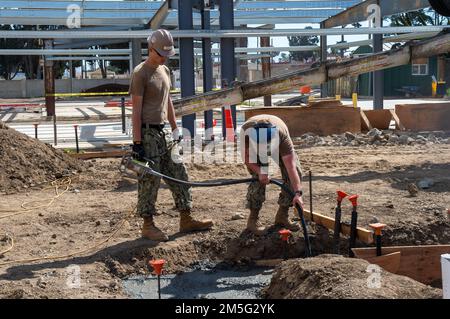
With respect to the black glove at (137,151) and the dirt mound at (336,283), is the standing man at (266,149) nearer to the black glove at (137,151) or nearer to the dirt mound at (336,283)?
the dirt mound at (336,283)

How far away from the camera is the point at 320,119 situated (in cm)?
1327

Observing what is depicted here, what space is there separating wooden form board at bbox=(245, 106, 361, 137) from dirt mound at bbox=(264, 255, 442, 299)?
27.7 ft

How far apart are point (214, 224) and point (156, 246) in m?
0.85

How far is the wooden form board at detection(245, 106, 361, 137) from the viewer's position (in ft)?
43.2

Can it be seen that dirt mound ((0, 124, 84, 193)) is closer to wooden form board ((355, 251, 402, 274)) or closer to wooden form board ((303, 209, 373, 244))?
wooden form board ((303, 209, 373, 244))

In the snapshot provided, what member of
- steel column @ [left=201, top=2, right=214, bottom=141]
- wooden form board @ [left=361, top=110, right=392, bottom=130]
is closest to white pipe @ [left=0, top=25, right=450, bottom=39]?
steel column @ [left=201, top=2, right=214, bottom=141]

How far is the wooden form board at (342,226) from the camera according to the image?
5549 mm

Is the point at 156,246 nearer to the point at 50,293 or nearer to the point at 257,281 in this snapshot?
the point at 257,281

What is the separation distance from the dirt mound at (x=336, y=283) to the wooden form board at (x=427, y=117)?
1004 centimetres

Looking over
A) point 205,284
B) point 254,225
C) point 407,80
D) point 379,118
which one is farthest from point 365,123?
point 407,80

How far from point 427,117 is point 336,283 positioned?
10.8 meters

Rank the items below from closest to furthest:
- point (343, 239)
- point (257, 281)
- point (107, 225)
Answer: point (257, 281) → point (343, 239) → point (107, 225)

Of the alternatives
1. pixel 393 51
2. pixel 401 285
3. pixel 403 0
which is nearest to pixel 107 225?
pixel 401 285
